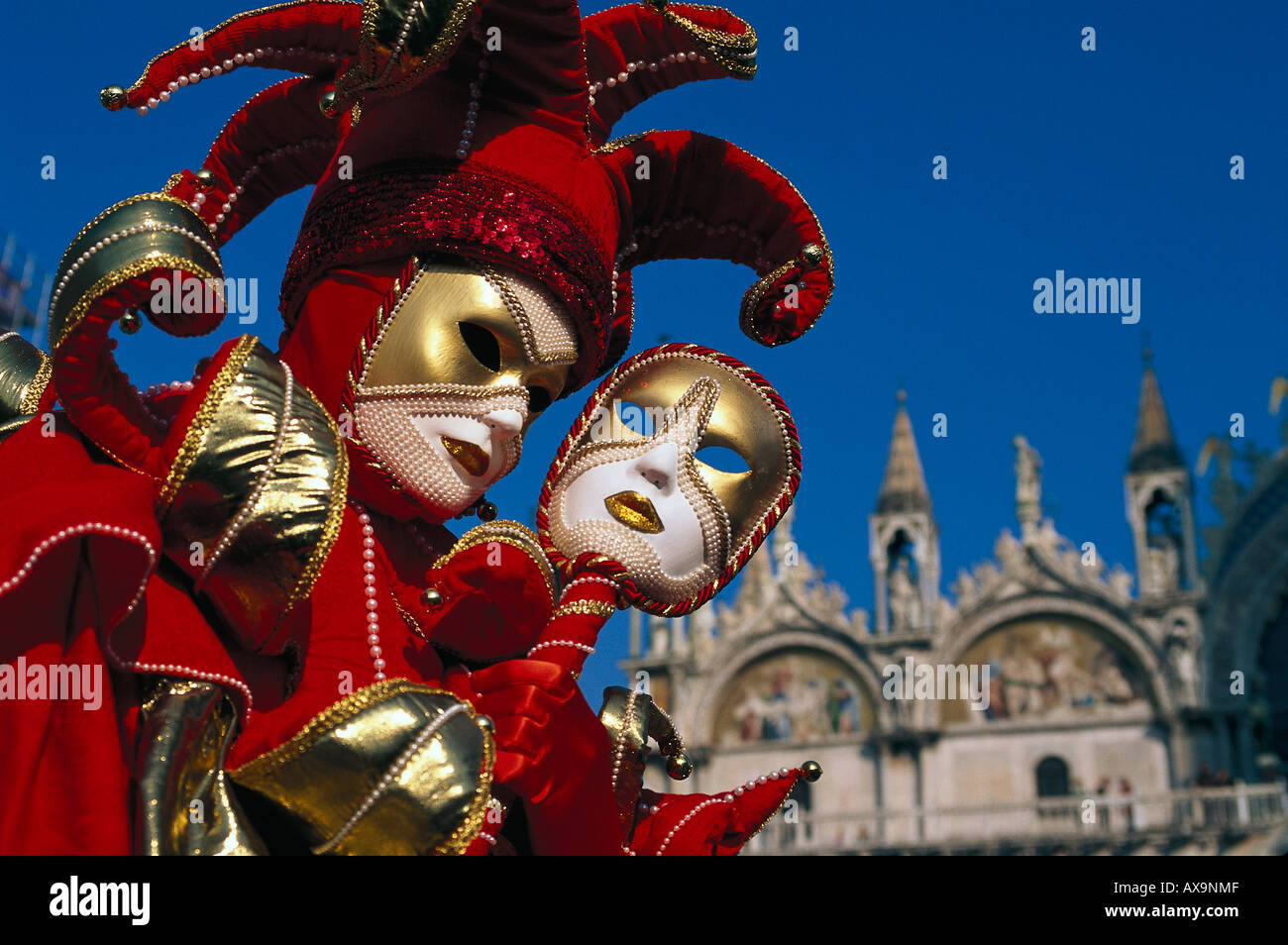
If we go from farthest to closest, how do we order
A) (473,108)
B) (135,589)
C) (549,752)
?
(473,108) → (549,752) → (135,589)

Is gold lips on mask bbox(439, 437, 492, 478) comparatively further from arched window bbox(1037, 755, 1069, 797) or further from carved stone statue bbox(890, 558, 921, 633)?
carved stone statue bbox(890, 558, 921, 633)

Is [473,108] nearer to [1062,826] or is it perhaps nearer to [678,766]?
[678,766]

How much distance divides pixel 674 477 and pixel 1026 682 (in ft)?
58.5

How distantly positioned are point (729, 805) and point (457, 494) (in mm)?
814

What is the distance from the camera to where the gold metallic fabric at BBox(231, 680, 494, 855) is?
5.95 ft

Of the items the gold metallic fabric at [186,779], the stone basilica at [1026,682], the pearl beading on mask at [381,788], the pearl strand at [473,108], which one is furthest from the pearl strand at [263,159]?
the stone basilica at [1026,682]

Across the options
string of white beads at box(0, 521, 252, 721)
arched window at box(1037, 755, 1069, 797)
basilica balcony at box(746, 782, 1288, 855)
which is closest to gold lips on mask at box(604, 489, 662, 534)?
string of white beads at box(0, 521, 252, 721)

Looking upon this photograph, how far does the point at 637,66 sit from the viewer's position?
8.60 ft

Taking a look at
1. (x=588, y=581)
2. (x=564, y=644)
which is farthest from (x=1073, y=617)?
(x=564, y=644)

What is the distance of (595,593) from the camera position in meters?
2.28
